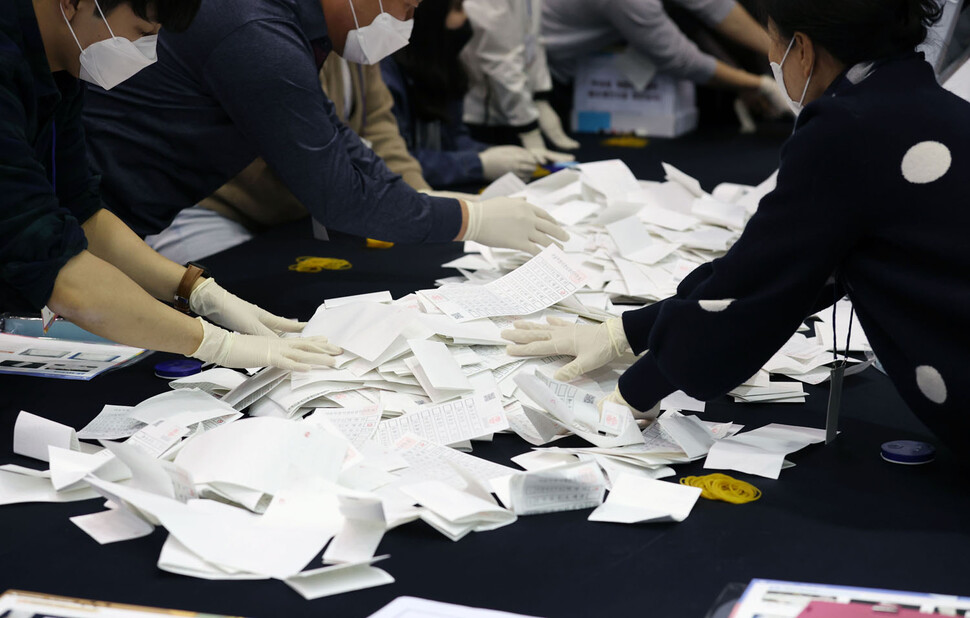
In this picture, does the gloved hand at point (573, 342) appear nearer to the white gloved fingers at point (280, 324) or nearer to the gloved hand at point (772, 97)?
the white gloved fingers at point (280, 324)

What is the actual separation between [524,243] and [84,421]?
89cm

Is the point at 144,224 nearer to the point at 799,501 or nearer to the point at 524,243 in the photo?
the point at 524,243

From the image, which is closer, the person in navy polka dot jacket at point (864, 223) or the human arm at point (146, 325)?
the person in navy polka dot jacket at point (864, 223)

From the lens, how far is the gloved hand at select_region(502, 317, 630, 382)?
4.66 ft

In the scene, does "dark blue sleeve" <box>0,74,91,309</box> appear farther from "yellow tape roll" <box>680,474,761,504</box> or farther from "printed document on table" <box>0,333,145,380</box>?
"yellow tape roll" <box>680,474,761,504</box>

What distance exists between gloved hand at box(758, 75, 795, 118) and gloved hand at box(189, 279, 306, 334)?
265 cm

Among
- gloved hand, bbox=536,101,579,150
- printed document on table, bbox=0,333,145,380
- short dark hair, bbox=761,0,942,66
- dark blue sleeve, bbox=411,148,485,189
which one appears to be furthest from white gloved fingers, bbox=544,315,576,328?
gloved hand, bbox=536,101,579,150

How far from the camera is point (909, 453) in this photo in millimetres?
1230

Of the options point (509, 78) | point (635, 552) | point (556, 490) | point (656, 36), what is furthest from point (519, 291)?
point (656, 36)

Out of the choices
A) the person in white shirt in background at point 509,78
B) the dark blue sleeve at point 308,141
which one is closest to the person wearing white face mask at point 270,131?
the dark blue sleeve at point 308,141

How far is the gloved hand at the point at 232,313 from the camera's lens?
1.59 meters

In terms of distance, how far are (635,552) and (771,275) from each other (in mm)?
354

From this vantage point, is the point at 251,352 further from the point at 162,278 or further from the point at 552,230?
the point at 552,230

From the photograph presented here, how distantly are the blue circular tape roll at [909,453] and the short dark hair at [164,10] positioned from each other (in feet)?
3.47
